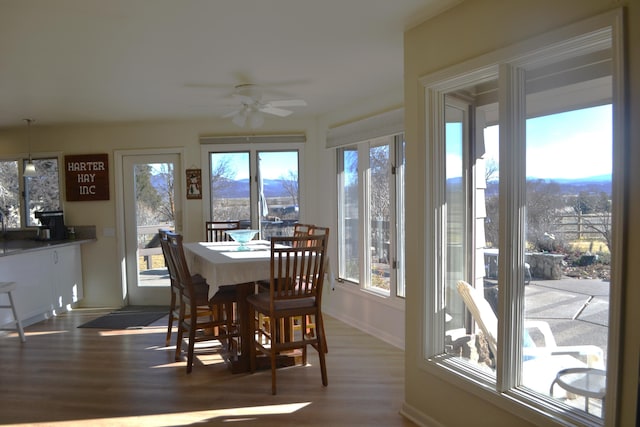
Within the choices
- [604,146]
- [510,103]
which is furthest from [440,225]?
[604,146]

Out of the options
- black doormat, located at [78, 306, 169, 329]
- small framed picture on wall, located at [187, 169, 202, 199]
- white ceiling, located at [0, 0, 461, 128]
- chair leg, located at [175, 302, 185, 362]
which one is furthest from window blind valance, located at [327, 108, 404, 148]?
black doormat, located at [78, 306, 169, 329]

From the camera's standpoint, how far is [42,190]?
227 inches

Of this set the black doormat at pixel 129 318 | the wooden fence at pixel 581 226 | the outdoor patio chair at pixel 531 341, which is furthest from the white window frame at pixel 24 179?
the wooden fence at pixel 581 226

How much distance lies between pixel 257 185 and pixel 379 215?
1.69 m

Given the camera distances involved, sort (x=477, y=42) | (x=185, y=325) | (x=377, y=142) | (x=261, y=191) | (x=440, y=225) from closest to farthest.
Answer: (x=477, y=42), (x=440, y=225), (x=185, y=325), (x=377, y=142), (x=261, y=191)

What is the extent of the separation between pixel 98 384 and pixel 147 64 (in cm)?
226

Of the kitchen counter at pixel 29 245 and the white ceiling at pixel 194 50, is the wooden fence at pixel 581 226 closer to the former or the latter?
the white ceiling at pixel 194 50

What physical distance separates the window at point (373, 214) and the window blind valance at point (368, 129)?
0.34ft

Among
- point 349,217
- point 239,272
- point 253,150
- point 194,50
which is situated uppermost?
point 194,50

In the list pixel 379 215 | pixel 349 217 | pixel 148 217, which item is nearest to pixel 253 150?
pixel 349 217

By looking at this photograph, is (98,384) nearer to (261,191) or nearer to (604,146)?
(261,191)

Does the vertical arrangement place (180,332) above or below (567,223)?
below

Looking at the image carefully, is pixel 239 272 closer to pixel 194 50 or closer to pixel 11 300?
pixel 194 50

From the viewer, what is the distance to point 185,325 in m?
3.66
